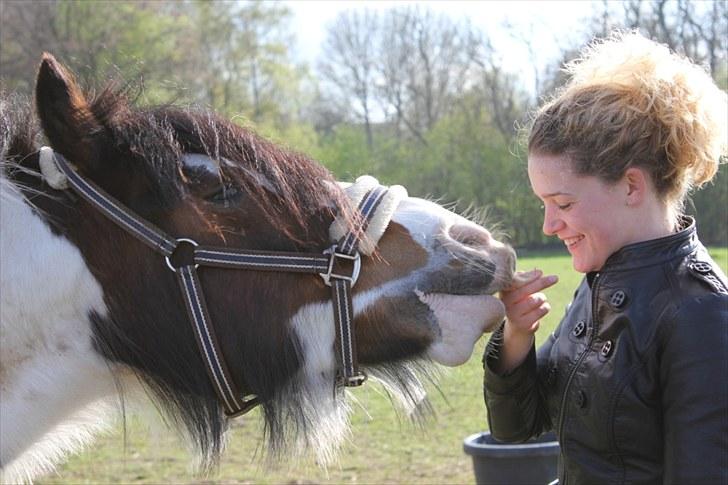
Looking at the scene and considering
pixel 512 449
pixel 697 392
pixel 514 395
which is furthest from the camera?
pixel 512 449

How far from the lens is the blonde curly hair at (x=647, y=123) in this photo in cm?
200

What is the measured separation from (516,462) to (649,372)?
2.64m

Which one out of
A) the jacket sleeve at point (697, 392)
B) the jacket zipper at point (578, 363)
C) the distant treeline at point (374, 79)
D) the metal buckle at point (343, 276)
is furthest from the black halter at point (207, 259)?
the distant treeline at point (374, 79)

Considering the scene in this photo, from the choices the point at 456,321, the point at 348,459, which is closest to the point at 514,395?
the point at 456,321

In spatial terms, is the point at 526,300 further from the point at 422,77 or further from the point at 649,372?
the point at 422,77

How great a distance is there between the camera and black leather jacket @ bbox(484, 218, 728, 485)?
176 cm

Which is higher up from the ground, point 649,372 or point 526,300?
point 526,300

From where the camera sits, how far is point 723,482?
1726 mm

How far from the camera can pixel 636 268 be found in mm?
2010

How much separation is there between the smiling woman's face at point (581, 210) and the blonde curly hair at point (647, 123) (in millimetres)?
29

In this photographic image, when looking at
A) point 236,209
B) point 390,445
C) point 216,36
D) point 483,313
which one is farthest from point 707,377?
point 216,36

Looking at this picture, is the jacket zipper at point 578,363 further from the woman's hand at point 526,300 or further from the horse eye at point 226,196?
the horse eye at point 226,196

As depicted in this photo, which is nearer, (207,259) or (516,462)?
(207,259)

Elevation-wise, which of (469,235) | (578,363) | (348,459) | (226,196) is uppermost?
(226,196)
